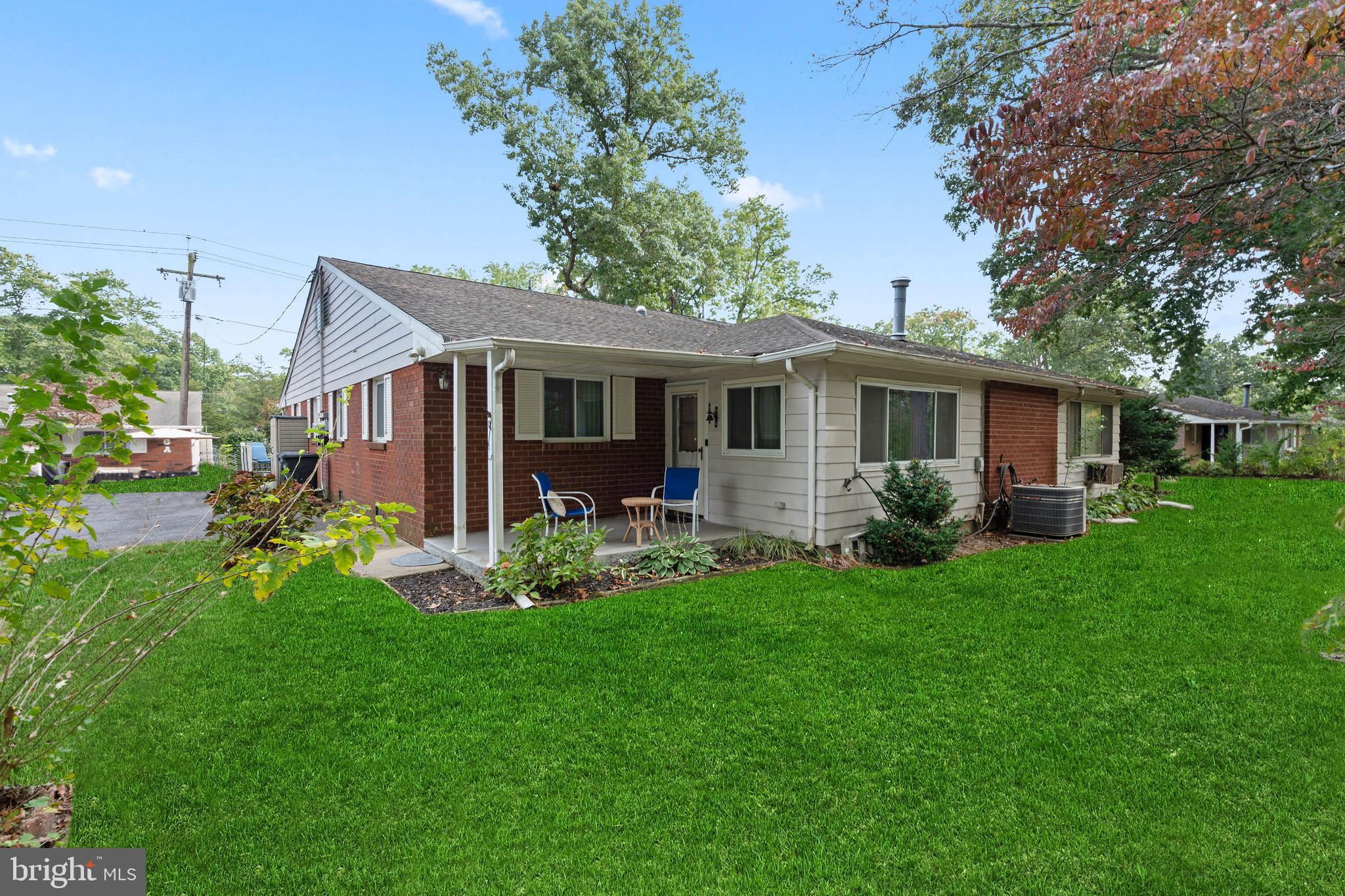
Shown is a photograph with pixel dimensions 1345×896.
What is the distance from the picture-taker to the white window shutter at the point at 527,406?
8.17 metres

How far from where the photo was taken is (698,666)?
13.6 feet

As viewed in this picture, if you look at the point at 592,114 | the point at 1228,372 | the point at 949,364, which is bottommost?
the point at 949,364

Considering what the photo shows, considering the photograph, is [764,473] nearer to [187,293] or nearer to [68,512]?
[68,512]

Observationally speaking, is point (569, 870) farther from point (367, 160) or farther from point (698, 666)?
point (367, 160)

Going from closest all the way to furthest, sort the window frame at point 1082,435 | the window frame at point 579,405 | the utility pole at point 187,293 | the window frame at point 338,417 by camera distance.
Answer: the window frame at point 579,405
the window frame at point 338,417
the window frame at point 1082,435
the utility pole at point 187,293

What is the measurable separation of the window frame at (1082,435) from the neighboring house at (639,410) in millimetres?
1295

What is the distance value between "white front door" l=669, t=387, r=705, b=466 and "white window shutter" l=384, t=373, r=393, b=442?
422 cm

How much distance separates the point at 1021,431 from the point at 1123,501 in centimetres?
348

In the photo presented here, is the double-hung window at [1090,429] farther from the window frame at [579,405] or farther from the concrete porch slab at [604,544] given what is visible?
the window frame at [579,405]

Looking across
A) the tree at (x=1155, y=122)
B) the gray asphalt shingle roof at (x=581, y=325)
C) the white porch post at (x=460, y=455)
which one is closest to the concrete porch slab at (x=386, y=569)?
the white porch post at (x=460, y=455)

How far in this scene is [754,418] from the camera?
8.11 metres

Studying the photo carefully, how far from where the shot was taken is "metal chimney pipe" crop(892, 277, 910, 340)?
10883 mm

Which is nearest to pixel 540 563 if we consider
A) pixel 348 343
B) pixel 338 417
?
pixel 348 343

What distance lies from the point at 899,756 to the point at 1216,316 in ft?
41.4
